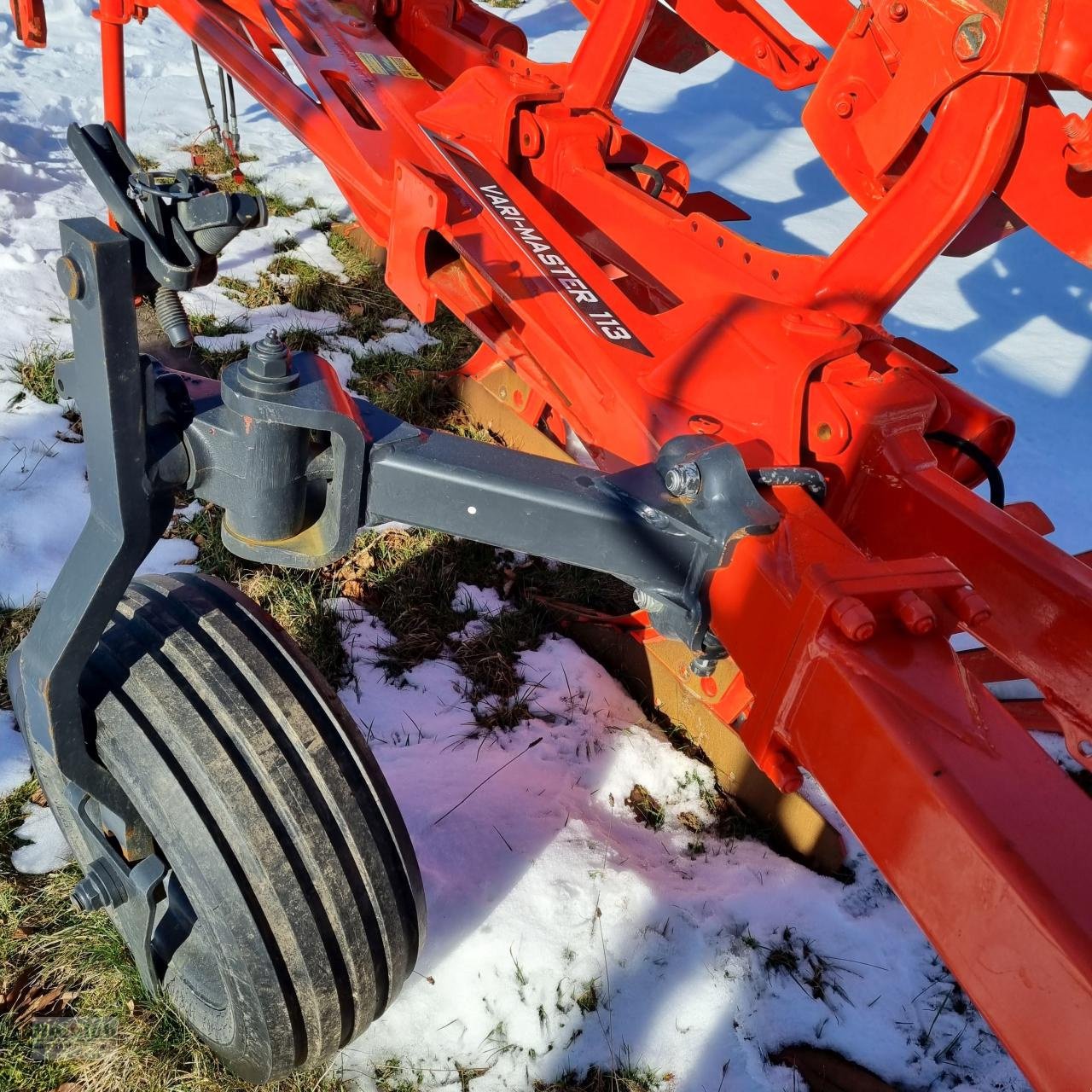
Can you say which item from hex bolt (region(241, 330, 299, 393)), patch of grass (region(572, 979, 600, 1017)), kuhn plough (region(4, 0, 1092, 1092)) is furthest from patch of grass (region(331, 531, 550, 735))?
hex bolt (region(241, 330, 299, 393))

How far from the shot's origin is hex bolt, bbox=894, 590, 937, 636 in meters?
1.32

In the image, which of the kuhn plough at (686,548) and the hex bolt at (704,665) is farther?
the hex bolt at (704,665)

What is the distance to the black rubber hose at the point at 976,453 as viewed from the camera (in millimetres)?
2174

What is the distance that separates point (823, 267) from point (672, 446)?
928mm

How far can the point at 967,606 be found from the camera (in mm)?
1373

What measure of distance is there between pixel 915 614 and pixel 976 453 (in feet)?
3.28

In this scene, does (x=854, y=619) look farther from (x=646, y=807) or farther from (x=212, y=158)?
(x=212, y=158)

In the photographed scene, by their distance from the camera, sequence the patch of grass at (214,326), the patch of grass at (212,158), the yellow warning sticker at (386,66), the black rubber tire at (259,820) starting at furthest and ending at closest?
the patch of grass at (212,158), the patch of grass at (214,326), the yellow warning sticker at (386,66), the black rubber tire at (259,820)

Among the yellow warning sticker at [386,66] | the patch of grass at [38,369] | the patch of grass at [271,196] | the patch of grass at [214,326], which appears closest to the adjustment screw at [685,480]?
the yellow warning sticker at [386,66]

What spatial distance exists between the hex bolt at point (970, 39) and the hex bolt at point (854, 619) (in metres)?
1.17

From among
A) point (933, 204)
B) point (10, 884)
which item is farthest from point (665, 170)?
point (10, 884)

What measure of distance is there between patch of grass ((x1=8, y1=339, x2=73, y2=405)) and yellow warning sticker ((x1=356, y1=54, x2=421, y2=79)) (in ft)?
4.25

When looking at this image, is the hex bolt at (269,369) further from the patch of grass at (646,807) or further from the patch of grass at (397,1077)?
the patch of grass at (646,807)

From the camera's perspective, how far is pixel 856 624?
130 cm
